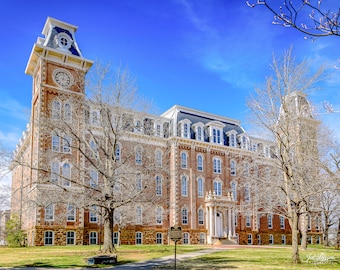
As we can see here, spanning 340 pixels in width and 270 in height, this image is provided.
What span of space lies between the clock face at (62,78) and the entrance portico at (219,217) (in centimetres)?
1931

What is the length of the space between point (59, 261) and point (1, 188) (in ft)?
16.7

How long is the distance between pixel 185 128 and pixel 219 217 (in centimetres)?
1072

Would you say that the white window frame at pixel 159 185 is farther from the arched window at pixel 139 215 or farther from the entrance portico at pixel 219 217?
the entrance portico at pixel 219 217

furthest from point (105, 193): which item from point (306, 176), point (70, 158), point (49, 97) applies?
point (49, 97)

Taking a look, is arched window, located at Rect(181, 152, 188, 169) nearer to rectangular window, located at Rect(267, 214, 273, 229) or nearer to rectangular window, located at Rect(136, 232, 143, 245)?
rectangular window, located at Rect(136, 232, 143, 245)

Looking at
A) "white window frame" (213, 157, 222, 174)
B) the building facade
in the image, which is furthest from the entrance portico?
"white window frame" (213, 157, 222, 174)

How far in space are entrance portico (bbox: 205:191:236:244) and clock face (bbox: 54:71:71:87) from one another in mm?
19311

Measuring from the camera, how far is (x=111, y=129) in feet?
80.1

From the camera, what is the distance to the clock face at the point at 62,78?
37.0 meters

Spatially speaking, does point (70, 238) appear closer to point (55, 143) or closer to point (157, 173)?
point (55, 143)

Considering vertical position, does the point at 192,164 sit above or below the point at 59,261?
above

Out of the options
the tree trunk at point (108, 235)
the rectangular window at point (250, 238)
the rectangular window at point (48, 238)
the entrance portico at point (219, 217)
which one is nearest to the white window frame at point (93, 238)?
the rectangular window at point (48, 238)

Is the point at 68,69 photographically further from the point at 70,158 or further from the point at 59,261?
the point at 59,261

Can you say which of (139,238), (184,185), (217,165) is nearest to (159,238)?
(139,238)
